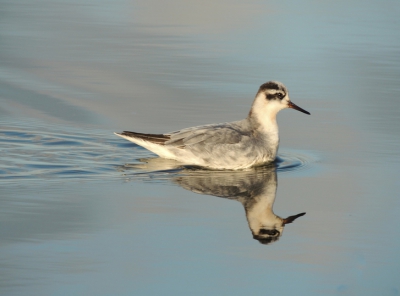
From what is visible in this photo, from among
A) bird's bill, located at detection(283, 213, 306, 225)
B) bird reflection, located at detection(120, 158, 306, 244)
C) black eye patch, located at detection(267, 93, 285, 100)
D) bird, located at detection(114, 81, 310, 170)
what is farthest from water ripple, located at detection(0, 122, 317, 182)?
bird's bill, located at detection(283, 213, 306, 225)

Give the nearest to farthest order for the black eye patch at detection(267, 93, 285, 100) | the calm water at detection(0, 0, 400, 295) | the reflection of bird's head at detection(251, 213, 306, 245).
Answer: the calm water at detection(0, 0, 400, 295) → the reflection of bird's head at detection(251, 213, 306, 245) → the black eye patch at detection(267, 93, 285, 100)

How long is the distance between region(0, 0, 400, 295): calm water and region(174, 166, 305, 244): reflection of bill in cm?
3

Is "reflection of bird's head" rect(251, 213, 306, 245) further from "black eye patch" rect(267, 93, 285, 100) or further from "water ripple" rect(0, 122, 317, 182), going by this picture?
"black eye patch" rect(267, 93, 285, 100)

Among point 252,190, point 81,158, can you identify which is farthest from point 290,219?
point 81,158

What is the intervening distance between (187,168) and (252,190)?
4.69ft

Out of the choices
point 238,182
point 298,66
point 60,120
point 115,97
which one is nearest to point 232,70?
point 298,66

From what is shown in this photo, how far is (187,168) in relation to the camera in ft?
36.2

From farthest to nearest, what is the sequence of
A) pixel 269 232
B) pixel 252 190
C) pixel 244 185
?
pixel 244 185, pixel 252 190, pixel 269 232

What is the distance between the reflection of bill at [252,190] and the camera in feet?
26.9

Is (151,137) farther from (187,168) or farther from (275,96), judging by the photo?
(275,96)

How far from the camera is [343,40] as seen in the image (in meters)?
17.3

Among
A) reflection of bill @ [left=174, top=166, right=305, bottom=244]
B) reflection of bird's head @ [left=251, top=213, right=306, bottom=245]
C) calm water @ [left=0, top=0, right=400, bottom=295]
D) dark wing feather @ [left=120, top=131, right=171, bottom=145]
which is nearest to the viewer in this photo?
calm water @ [left=0, top=0, right=400, bottom=295]

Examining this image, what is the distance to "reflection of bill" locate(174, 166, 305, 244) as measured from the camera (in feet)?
26.9

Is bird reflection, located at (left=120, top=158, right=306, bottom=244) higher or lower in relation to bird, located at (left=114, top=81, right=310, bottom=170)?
lower
